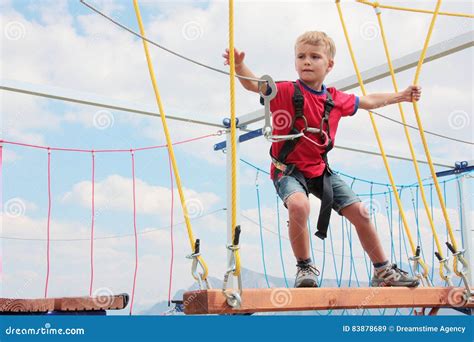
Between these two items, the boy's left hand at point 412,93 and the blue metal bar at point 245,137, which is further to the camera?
the blue metal bar at point 245,137

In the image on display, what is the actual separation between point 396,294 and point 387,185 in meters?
3.25

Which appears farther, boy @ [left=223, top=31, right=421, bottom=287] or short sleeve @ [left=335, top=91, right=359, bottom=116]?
short sleeve @ [left=335, top=91, right=359, bottom=116]

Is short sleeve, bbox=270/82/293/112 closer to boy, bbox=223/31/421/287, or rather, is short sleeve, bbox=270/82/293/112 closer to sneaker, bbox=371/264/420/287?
boy, bbox=223/31/421/287

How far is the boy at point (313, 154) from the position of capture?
208cm

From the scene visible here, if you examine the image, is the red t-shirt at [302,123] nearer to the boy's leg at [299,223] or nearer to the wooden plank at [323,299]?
the boy's leg at [299,223]

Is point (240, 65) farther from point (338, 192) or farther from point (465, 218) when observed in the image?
point (465, 218)

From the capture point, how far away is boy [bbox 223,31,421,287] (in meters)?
2.08

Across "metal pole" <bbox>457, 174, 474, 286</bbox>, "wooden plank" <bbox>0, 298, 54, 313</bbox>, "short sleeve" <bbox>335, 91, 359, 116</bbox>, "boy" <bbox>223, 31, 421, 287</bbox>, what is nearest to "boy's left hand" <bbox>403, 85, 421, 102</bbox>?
"short sleeve" <bbox>335, 91, 359, 116</bbox>

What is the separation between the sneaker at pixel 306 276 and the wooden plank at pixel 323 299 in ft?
0.52

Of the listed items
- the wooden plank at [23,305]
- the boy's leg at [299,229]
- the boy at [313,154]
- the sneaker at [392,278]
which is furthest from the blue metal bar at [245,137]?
the wooden plank at [23,305]

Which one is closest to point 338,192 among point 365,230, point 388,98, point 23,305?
point 365,230

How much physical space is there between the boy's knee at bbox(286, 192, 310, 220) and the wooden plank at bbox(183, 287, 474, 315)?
0.29 meters
